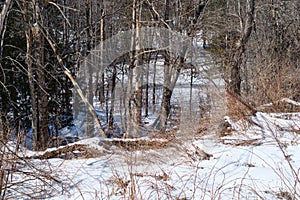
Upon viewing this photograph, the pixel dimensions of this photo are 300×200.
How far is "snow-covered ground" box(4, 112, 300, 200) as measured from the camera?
2312 mm

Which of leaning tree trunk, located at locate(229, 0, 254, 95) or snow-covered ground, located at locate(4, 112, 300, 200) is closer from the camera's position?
snow-covered ground, located at locate(4, 112, 300, 200)

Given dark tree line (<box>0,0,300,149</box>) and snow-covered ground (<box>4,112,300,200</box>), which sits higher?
dark tree line (<box>0,0,300,149</box>)

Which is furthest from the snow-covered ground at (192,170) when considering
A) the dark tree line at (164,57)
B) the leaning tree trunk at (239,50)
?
the leaning tree trunk at (239,50)

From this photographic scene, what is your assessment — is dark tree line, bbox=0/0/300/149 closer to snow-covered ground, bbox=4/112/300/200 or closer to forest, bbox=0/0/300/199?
forest, bbox=0/0/300/199

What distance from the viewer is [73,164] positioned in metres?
3.27

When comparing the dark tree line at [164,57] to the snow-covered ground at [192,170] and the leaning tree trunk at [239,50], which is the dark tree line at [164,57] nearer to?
the leaning tree trunk at [239,50]

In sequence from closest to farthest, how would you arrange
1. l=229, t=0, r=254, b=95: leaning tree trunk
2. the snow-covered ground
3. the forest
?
the snow-covered ground → the forest → l=229, t=0, r=254, b=95: leaning tree trunk

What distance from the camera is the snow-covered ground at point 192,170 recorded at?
2.31 meters

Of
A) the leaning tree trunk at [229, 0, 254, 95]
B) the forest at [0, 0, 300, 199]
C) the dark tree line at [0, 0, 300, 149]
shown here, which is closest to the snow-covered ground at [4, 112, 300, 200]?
the forest at [0, 0, 300, 199]

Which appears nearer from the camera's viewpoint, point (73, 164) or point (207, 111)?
point (73, 164)

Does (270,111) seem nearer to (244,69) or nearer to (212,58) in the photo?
(244,69)

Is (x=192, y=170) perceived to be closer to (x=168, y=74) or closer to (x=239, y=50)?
(x=239, y=50)

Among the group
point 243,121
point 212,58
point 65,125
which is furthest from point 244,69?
point 65,125

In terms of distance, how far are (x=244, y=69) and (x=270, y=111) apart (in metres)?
3.34
